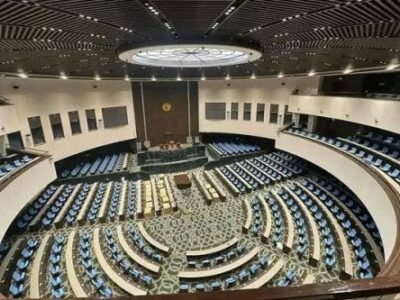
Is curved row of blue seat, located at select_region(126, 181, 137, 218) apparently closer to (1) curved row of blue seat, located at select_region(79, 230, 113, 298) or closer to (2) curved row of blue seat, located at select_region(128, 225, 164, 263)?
(2) curved row of blue seat, located at select_region(128, 225, 164, 263)

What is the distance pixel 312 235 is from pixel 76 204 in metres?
13.2

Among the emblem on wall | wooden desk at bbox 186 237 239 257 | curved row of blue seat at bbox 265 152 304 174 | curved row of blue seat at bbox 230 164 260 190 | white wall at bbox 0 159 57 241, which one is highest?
the emblem on wall

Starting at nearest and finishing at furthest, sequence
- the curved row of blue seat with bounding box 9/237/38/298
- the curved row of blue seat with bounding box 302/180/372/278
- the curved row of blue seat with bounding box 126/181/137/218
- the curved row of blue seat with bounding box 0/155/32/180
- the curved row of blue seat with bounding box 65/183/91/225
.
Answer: the curved row of blue seat with bounding box 9/237/38/298 → the curved row of blue seat with bounding box 302/180/372/278 → the curved row of blue seat with bounding box 0/155/32/180 → the curved row of blue seat with bounding box 65/183/91/225 → the curved row of blue seat with bounding box 126/181/137/218

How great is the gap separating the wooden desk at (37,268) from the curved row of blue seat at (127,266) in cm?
257

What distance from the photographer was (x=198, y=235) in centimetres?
1231

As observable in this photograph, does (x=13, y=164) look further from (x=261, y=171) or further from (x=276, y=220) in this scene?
(x=261, y=171)

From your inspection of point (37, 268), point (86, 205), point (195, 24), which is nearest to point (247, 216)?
point (86, 205)

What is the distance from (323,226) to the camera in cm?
1186

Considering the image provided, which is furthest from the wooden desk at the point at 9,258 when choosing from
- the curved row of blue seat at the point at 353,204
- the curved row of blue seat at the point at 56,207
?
the curved row of blue seat at the point at 353,204

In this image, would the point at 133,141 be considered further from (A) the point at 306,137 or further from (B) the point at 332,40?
(B) the point at 332,40

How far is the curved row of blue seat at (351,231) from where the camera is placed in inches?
361

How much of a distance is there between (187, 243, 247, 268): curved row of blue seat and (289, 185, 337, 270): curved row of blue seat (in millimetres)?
3467

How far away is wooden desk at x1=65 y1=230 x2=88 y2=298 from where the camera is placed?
28.4 feet

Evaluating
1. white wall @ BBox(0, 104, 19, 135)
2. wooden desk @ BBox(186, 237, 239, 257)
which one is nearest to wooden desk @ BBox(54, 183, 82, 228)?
white wall @ BBox(0, 104, 19, 135)
